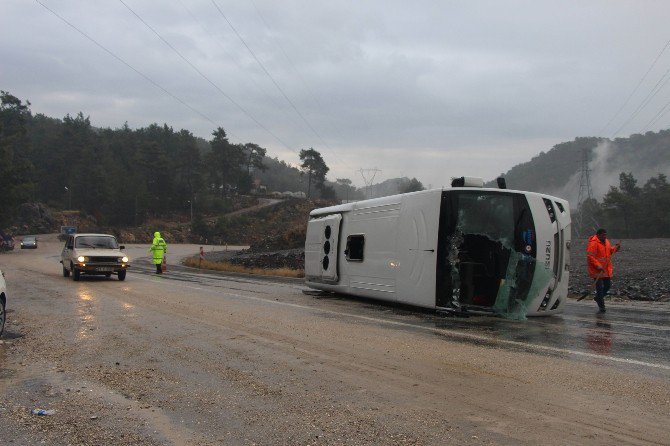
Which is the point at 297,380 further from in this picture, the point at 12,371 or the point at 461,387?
the point at 12,371

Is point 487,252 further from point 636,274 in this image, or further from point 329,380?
point 636,274

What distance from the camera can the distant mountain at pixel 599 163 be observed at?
163 metres

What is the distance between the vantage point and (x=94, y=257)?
19.4 meters

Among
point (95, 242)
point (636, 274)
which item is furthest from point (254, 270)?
point (636, 274)

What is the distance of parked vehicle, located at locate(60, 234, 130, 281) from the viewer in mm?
19347

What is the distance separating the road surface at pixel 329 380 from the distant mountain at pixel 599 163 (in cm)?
15490

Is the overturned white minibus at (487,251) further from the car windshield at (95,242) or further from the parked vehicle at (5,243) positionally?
the parked vehicle at (5,243)

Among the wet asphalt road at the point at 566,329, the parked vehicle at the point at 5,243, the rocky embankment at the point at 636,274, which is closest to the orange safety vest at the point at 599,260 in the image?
the wet asphalt road at the point at 566,329

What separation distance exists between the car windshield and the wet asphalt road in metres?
9.63

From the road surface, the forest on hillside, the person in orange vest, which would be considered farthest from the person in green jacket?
the forest on hillside

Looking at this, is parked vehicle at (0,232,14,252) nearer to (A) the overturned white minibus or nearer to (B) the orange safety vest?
(A) the overturned white minibus

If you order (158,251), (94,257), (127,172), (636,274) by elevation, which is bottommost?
(94,257)

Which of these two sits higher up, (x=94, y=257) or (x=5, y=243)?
(x=94, y=257)

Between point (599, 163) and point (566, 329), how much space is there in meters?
194
